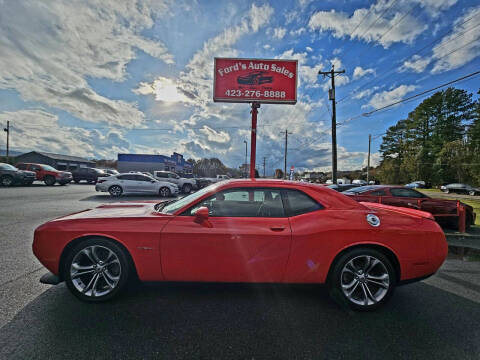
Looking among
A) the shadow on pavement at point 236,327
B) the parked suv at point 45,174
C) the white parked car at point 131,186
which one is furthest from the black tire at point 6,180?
the shadow on pavement at point 236,327

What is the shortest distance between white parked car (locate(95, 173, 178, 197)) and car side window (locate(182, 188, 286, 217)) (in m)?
10.3

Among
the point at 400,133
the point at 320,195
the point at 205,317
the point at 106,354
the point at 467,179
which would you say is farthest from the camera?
the point at 400,133

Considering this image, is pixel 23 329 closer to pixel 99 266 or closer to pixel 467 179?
pixel 99 266

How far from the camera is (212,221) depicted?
7.50ft

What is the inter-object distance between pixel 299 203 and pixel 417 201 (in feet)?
19.5

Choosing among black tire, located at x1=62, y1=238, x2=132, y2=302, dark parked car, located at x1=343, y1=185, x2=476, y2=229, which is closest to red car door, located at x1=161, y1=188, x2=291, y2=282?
black tire, located at x1=62, y1=238, x2=132, y2=302

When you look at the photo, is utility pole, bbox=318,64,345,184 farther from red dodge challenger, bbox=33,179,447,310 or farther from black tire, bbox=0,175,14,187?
black tire, bbox=0,175,14,187

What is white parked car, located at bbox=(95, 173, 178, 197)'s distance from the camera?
1180 centimetres

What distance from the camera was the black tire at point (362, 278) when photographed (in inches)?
89.6

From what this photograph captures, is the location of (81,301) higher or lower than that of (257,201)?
lower

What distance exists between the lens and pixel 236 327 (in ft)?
6.34

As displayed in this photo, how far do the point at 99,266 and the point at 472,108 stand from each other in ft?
172

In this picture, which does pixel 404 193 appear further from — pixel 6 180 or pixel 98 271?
pixel 6 180

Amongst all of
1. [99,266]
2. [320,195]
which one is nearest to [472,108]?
[320,195]
